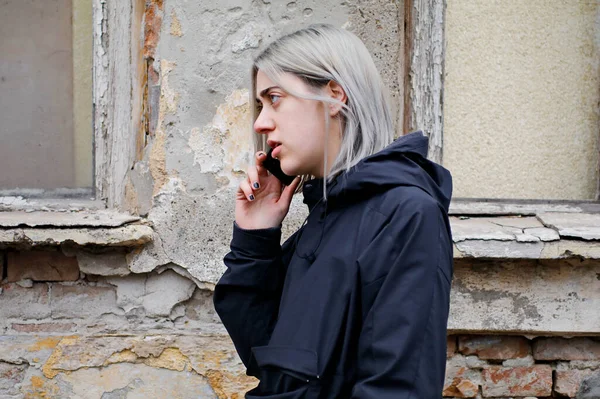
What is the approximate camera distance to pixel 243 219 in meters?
1.85

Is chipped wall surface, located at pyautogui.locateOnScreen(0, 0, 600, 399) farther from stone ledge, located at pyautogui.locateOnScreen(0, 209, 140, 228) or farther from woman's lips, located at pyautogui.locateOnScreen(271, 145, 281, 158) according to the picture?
woman's lips, located at pyautogui.locateOnScreen(271, 145, 281, 158)

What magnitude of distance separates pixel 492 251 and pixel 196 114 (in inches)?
50.9

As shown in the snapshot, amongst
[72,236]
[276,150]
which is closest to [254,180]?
[276,150]

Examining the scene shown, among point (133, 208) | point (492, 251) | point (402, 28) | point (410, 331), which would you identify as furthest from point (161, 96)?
point (410, 331)

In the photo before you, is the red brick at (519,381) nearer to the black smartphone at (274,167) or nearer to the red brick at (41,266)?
the black smartphone at (274,167)

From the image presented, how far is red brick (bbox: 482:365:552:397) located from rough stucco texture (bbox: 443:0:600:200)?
0.75 m

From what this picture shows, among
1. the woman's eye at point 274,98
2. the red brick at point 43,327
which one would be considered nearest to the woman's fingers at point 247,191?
the woman's eye at point 274,98

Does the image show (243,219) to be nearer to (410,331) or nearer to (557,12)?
(410,331)

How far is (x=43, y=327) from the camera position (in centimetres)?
282

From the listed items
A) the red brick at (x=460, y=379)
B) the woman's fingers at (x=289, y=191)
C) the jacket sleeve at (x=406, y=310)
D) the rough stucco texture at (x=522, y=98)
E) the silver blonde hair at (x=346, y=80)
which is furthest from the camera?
the rough stucco texture at (x=522, y=98)

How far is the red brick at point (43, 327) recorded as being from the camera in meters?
2.82

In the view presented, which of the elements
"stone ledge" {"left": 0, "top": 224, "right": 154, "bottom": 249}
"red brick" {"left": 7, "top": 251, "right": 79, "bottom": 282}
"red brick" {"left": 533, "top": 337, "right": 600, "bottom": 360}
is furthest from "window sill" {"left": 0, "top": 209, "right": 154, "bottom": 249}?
"red brick" {"left": 533, "top": 337, "right": 600, "bottom": 360}

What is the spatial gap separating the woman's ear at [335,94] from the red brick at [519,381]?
5.72 feet

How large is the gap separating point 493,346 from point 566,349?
31cm
